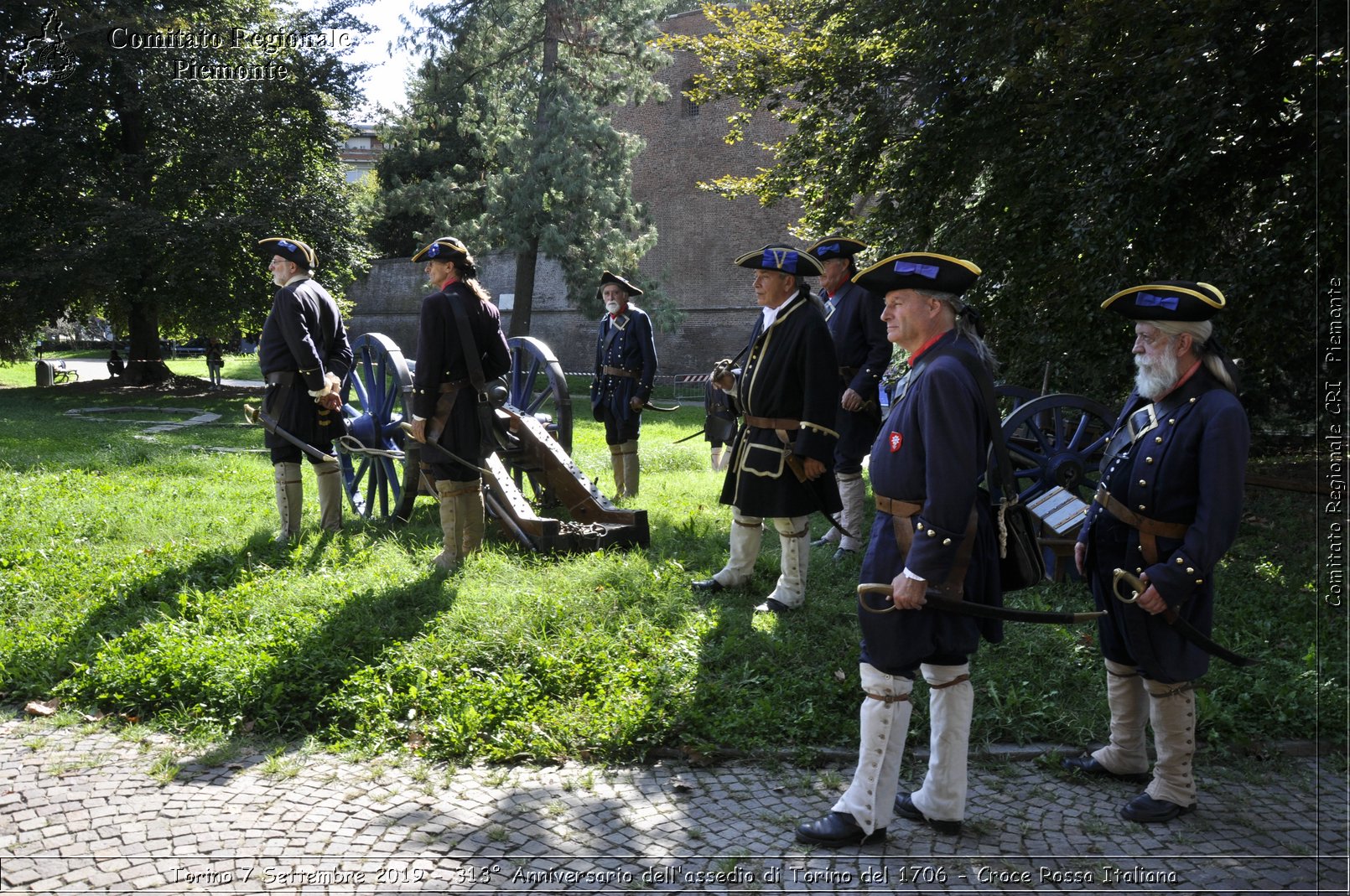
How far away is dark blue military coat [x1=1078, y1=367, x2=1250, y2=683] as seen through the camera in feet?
11.4

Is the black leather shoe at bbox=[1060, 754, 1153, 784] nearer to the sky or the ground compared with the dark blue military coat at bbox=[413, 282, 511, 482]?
nearer to the ground

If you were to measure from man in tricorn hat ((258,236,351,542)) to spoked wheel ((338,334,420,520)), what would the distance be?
52cm

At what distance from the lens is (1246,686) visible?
15.6 ft

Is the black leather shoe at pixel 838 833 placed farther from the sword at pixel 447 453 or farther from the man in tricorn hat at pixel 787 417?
the sword at pixel 447 453

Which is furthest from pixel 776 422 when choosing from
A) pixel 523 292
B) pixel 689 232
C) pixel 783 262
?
pixel 689 232

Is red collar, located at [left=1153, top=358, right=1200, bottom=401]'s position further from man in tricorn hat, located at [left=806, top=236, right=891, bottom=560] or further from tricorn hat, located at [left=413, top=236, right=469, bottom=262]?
tricorn hat, located at [left=413, top=236, right=469, bottom=262]

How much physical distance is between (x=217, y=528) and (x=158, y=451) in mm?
4675

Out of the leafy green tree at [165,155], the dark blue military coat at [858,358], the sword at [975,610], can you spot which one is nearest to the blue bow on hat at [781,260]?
the dark blue military coat at [858,358]

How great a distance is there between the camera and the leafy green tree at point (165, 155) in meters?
19.4

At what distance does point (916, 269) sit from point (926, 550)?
0.89 meters

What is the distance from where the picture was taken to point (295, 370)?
22.6 feet

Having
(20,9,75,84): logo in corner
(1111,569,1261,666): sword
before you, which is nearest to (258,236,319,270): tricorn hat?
(1111,569,1261,666): sword

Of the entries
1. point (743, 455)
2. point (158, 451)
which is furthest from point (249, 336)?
point (743, 455)

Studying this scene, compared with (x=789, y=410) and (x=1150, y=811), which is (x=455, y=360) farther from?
(x=1150, y=811)
